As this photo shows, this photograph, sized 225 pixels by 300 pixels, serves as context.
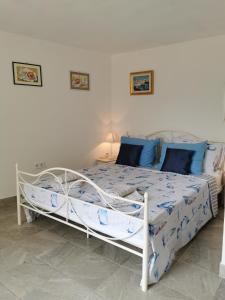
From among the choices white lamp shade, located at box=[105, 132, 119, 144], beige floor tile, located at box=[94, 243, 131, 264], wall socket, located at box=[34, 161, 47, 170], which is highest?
white lamp shade, located at box=[105, 132, 119, 144]

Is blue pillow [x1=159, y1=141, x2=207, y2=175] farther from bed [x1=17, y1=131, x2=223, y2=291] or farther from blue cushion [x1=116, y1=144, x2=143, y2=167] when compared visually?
blue cushion [x1=116, y1=144, x2=143, y2=167]

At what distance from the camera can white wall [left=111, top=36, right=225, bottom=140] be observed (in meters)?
3.74

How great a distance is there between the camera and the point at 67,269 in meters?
2.21

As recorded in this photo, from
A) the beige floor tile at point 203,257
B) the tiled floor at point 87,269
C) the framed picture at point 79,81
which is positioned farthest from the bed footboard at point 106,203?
the framed picture at point 79,81

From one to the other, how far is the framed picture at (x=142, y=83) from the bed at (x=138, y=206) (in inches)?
63.4

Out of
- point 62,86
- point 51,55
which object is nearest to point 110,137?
point 62,86

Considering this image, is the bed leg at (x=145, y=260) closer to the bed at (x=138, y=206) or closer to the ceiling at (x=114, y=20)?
the bed at (x=138, y=206)

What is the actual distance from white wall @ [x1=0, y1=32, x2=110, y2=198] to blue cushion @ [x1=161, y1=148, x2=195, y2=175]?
5.40 feet

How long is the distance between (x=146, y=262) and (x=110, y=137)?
3.16m

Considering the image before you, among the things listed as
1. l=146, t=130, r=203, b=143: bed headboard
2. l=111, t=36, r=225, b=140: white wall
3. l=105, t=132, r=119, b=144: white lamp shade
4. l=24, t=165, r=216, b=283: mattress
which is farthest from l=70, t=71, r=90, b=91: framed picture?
l=24, t=165, r=216, b=283: mattress

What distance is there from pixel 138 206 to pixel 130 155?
174 centimetres

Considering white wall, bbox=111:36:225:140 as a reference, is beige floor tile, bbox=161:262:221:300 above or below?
below

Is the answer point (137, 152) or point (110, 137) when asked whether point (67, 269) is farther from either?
point (110, 137)

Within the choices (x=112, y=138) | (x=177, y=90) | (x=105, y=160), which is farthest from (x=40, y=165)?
(x=177, y=90)
